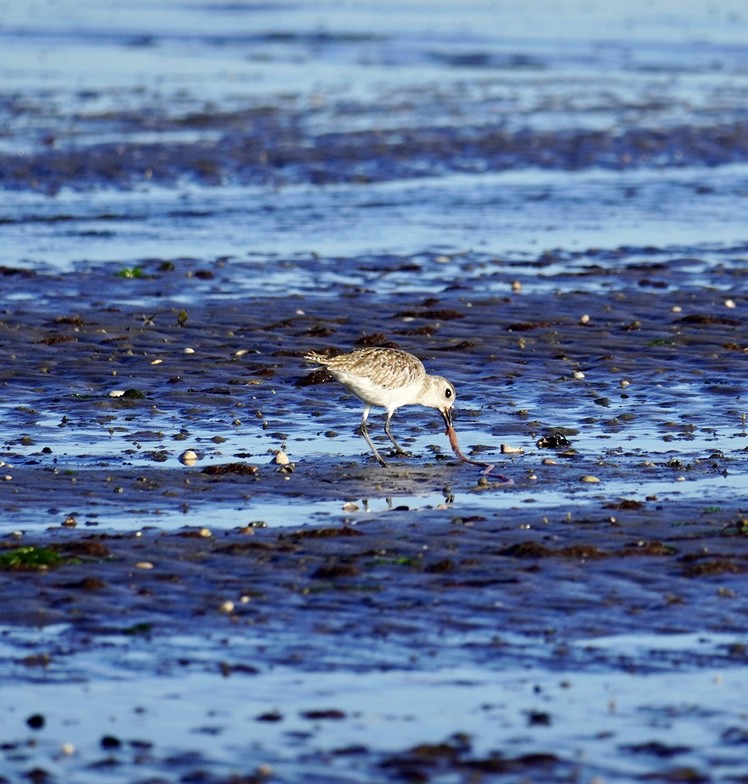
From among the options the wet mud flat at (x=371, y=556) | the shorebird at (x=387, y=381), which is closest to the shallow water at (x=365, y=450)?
the wet mud flat at (x=371, y=556)

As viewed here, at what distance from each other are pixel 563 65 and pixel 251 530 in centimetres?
3803

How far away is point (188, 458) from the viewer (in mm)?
13117

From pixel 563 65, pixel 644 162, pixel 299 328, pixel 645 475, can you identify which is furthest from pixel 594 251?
pixel 563 65

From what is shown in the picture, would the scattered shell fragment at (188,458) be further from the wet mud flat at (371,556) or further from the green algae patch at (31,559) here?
the green algae patch at (31,559)

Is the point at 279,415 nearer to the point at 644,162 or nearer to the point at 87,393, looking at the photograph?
the point at 87,393

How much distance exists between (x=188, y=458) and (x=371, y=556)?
2.91 meters

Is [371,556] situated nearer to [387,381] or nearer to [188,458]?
[188,458]

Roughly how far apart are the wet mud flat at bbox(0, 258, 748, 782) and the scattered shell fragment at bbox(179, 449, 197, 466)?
124mm

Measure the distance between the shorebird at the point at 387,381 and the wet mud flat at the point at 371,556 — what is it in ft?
1.28

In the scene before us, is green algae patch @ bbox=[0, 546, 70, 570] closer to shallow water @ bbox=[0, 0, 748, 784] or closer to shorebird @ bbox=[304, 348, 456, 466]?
shallow water @ bbox=[0, 0, 748, 784]

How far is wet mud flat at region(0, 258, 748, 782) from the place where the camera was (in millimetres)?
7980

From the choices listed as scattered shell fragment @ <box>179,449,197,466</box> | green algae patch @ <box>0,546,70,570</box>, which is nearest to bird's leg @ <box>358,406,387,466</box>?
scattered shell fragment @ <box>179,449,197,466</box>

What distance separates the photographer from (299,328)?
60.4ft

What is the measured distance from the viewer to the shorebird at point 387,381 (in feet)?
44.4
